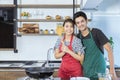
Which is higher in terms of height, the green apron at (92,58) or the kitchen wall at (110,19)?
the kitchen wall at (110,19)

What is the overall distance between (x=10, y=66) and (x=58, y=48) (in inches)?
49.6

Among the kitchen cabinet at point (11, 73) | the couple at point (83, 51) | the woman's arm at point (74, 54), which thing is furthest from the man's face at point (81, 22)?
the kitchen cabinet at point (11, 73)

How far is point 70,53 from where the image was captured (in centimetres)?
241

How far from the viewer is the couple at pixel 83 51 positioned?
95.8 inches

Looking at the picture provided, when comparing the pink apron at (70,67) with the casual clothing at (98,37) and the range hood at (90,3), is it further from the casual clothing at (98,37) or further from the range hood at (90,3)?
the range hood at (90,3)

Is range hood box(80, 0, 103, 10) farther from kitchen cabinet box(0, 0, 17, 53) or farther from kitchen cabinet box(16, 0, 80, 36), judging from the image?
kitchen cabinet box(0, 0, 17, 53)

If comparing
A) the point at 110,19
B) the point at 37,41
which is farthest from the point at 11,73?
the point at 110,19

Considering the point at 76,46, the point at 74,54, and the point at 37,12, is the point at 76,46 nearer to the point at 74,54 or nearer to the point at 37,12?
the point at 74,54

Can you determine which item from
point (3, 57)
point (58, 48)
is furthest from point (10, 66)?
point (58, 48)

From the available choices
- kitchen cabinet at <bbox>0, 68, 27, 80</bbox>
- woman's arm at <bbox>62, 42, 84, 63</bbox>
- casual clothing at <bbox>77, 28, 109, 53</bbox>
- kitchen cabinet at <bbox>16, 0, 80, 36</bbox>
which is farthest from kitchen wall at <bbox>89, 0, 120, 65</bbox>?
woman's arm at <bbox>62, 42, 84, 63</bbox>

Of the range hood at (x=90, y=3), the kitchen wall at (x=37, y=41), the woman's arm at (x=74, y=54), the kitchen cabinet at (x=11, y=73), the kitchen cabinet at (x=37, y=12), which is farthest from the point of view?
the kitchen wall at (x=37, y=41)

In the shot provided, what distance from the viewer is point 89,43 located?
2479 mm

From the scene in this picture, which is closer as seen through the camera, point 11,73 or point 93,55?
point 93,55

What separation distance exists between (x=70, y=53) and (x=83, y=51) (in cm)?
13
